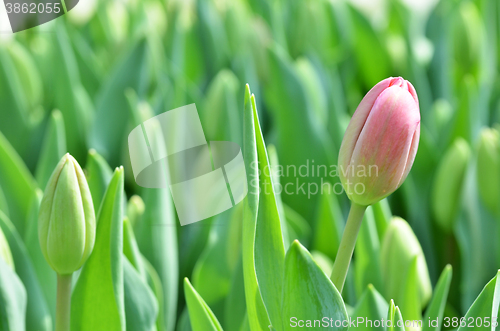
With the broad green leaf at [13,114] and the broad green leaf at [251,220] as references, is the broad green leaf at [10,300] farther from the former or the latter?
the broad green leaf at [13,114]

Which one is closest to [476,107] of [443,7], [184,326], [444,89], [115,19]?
[444,89]

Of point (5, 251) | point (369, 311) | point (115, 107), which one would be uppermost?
point (115, 107)

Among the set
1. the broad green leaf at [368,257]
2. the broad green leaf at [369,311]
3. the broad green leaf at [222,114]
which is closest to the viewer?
the broad green leaf at [369,311]

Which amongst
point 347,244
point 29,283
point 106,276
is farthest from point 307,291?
point 29,283

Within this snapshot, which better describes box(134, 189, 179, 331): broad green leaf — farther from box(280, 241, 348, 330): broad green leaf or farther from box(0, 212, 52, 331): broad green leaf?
Result: box(280, 241, 348, 330): broad green leaf

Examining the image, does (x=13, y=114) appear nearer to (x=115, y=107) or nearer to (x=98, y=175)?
(x=115, y=107)

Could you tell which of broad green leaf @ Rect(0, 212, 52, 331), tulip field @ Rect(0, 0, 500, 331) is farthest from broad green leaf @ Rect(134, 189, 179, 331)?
broad green leaf @ Rect(0, 212, 52, 331)

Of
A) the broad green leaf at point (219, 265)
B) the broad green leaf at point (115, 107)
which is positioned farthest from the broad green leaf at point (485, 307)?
the broad green leaf at point (115, 107)

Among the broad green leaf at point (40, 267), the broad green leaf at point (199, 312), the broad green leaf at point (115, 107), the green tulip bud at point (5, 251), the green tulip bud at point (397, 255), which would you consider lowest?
the green tulip bud at point (397, 255)

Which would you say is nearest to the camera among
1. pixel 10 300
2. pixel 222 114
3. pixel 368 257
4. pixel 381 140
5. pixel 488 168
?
pixel 381 140
